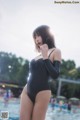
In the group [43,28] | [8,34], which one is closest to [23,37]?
[8,34]

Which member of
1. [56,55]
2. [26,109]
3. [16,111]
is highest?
[56,55]

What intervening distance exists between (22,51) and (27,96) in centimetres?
60

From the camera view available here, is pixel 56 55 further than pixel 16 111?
No

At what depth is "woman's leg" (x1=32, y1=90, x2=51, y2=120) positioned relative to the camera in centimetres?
80

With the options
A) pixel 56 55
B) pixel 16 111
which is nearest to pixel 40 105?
pixel 56 55

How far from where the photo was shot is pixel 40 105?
80 cm

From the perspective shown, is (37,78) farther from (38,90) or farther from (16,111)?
(16,111)

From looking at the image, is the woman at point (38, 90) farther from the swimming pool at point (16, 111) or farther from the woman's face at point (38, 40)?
the swimming pool at point (16, 111)

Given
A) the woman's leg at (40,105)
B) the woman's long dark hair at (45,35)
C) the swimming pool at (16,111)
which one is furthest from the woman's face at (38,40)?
the swimming pool at (16,111)

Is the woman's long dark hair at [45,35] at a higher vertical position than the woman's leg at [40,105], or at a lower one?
higher

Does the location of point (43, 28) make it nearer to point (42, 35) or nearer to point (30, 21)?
point (42, 35)

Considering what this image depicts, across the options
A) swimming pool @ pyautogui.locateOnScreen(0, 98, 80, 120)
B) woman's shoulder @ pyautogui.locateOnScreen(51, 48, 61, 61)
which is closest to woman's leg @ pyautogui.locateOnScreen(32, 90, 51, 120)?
woman's shoulder @ pyautogui.locateOnScreen(51, 48, 61, 61)

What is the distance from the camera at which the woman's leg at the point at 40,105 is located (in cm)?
80

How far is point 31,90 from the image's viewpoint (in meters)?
0.83
